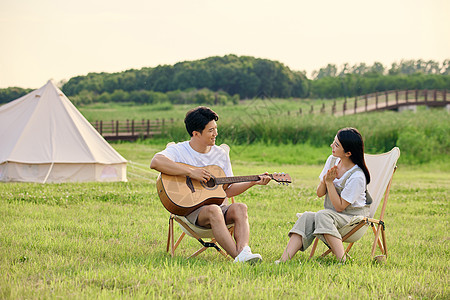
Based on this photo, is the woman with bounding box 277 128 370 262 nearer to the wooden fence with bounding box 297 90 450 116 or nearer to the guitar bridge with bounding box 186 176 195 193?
the guitar bridge with bounding box 186 176 195 193

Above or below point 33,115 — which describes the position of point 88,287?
below

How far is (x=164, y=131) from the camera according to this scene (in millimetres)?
23688

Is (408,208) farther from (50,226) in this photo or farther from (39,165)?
(39,165)

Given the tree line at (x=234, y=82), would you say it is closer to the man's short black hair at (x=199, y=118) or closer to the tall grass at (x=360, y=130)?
the tall grass at (x=360, y=130)

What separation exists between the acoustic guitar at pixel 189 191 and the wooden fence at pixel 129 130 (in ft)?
65.4

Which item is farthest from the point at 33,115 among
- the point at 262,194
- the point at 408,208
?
the point at 408,208

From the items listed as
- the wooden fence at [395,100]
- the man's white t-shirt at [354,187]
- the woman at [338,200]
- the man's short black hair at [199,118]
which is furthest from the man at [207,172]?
the wooden fence at [395,100]

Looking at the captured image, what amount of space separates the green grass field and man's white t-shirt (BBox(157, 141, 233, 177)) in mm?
711

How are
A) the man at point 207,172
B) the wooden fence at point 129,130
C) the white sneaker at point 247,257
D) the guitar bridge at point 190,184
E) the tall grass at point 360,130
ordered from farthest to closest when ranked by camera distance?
the wooden fence at point 129,130, the tall grass at point 360,130, the guitar bridge at point 190,184, the man at point 207,172, the white sneaker at point 247,257

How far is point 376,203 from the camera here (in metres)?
4.26

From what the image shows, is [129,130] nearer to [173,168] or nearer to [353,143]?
[173,168]

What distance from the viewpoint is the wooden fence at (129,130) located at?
969 inches

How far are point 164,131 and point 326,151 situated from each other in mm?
9183

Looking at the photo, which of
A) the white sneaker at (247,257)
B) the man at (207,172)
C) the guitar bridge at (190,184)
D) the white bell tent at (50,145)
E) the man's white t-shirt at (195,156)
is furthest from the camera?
the white bell tent at (50,145)
